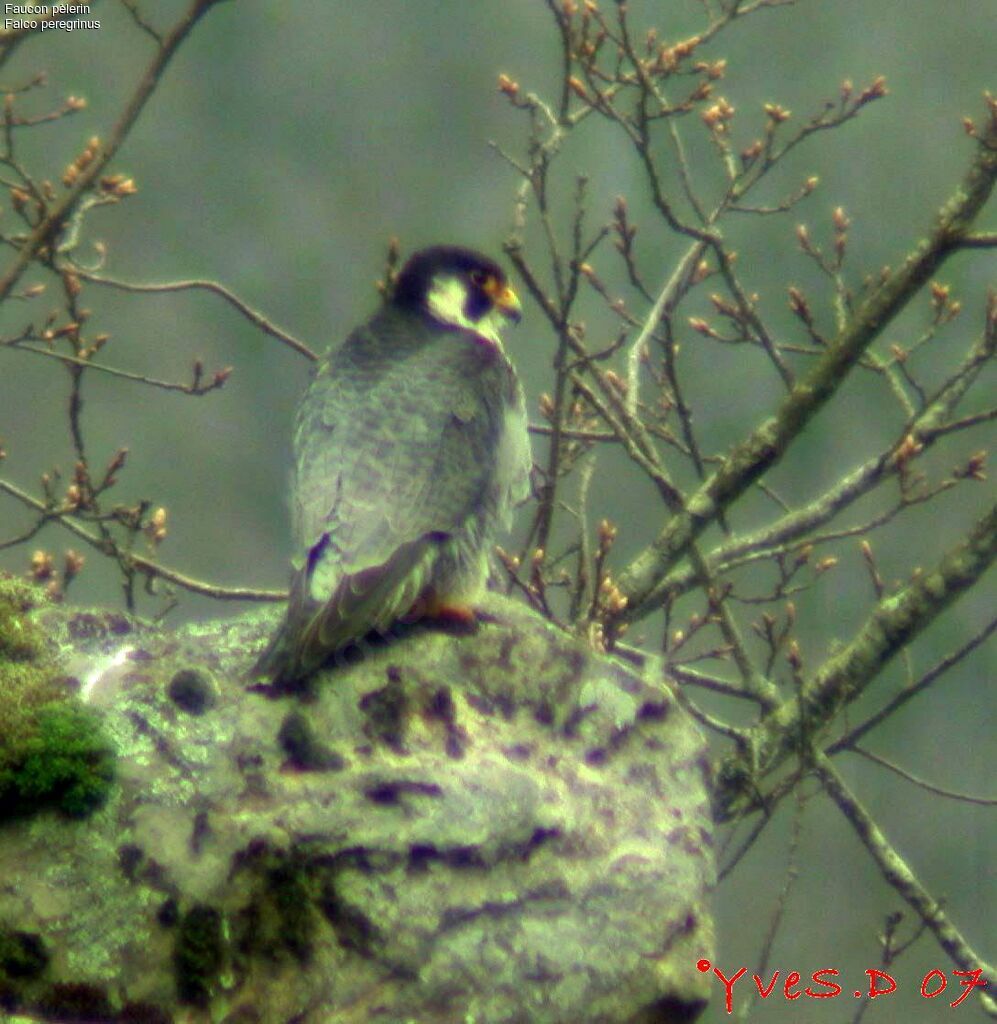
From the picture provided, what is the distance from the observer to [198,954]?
8.66ft

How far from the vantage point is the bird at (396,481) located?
129 inches

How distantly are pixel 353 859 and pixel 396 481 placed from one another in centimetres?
108

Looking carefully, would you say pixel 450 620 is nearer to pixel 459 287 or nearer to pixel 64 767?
pixel 64 767

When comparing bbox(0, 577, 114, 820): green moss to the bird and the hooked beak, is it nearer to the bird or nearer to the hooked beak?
the bird

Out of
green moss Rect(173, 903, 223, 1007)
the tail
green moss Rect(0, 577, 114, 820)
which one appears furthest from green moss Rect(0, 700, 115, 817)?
the tail

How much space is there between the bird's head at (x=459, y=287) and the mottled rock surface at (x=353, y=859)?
4.83 ft

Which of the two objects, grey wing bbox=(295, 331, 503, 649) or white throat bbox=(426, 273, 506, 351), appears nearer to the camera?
grey wing bbox=(295, 331, 503, 649)

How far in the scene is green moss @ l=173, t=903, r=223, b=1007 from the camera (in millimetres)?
2625

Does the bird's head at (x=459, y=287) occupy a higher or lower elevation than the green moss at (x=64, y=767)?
higher

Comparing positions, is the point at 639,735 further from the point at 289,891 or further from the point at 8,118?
the point at 8,118
